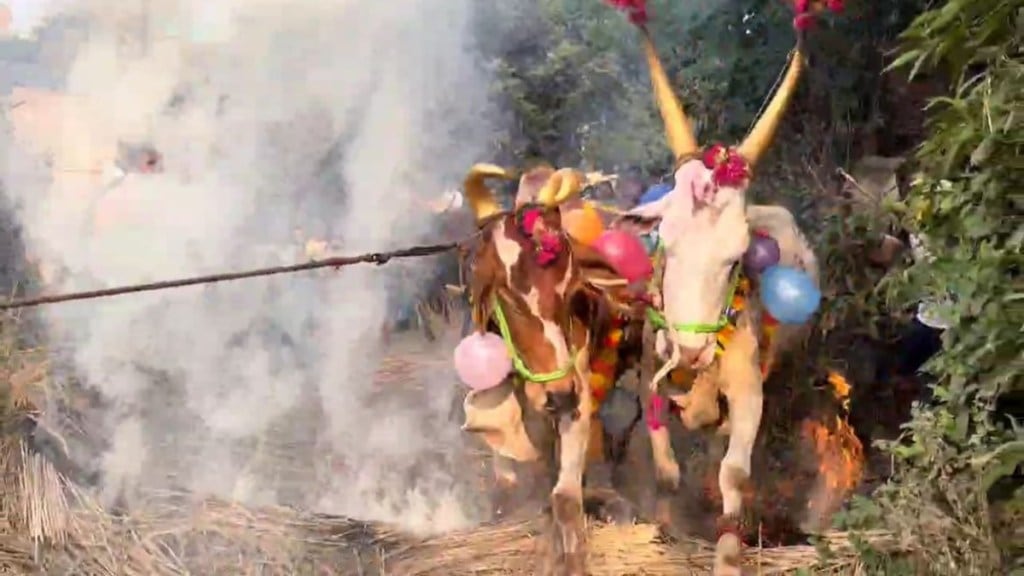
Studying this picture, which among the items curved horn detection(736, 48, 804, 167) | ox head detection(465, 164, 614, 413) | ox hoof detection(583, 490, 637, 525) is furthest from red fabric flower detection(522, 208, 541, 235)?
ox hoof detection(583, 490, 637, 525)

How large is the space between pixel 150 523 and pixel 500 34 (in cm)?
79

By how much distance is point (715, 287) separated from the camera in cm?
121

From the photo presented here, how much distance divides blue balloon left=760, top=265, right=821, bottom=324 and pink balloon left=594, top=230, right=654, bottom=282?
0.13 meters

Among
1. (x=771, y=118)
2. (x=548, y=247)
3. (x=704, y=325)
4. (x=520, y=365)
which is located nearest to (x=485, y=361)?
(x=520, y=365)

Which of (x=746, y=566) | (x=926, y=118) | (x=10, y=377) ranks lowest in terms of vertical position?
(x=746, y=566)

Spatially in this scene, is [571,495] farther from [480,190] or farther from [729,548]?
[480,190]

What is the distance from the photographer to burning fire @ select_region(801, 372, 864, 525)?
1.35 metres

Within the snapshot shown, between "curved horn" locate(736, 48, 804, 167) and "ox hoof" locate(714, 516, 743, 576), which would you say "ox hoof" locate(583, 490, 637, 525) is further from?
"curved horn" locate(736, 48, 804, 167)

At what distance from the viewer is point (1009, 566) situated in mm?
1060

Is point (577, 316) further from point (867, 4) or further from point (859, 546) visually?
point (867, 4)

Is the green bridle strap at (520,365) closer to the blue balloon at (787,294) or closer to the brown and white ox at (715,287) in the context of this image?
the brown and white ox at (715,287)

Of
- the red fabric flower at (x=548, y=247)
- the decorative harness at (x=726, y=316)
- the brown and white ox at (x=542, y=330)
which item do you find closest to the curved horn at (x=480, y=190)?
the brown and white ox at (x=542, y=330)

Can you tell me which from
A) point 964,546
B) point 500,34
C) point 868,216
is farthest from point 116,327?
point 964,546

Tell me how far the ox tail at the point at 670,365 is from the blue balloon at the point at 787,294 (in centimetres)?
13
